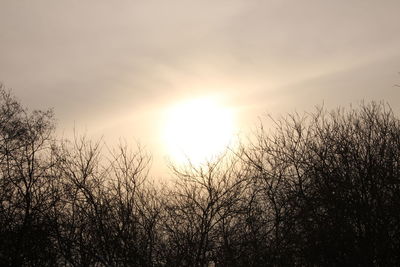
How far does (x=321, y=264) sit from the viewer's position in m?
15.2

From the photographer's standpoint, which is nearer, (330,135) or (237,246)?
(237,246)

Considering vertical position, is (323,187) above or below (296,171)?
below

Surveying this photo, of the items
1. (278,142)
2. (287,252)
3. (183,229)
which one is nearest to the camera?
(183,229)

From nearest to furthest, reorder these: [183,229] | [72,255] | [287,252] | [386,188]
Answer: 1. [72,255]
2. [183,229]
3. [287,252]
4. [386,188]

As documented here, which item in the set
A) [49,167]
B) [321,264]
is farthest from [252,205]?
[49,167]

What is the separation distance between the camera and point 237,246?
13.0 metres

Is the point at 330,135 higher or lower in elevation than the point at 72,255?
higher

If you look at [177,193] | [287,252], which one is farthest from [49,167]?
[287,252]

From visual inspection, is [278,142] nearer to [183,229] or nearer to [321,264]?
[321,264]

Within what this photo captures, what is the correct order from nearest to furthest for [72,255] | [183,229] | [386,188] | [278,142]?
[72,255] < [183,229] < [386,188] < [278,142]

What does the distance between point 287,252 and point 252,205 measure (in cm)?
191

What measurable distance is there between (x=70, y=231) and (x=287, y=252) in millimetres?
6346

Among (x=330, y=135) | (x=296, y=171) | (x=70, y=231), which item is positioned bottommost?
(x=70, y=231)

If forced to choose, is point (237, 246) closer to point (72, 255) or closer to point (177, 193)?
point (177, 193)
